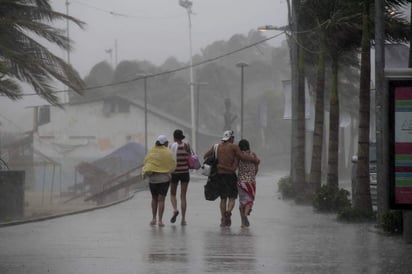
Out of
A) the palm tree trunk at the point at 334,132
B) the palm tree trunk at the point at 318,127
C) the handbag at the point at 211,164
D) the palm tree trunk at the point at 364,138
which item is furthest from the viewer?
the palm tree trunk at the point at 318,127

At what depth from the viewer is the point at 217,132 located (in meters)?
87.5

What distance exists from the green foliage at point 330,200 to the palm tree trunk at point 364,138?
7.72 ft

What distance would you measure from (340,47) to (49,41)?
757 centimetres

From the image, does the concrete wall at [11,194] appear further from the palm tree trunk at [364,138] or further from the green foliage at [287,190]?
the green foliage at [287,190]

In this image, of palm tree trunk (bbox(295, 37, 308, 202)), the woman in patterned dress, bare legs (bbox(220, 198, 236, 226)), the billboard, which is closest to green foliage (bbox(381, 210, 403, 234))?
the billboard

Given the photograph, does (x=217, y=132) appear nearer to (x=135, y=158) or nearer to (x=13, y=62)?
(x=135, y=158)

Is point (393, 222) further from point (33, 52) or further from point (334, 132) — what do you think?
point (33, 52)

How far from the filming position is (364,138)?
16.9 meters

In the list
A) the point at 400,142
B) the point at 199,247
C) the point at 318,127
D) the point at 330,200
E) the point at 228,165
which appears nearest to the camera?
the point at 400,142

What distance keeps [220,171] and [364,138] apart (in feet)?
11.3

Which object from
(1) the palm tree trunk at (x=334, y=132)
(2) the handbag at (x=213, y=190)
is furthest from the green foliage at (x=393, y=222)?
(1) the palm tree trunk at (x=334, y=132)

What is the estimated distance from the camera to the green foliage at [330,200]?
1947 centimetres

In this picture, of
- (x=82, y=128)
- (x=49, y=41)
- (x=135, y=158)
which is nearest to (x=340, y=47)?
(x=49, y=41)

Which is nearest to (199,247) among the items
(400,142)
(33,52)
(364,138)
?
(400,142)
